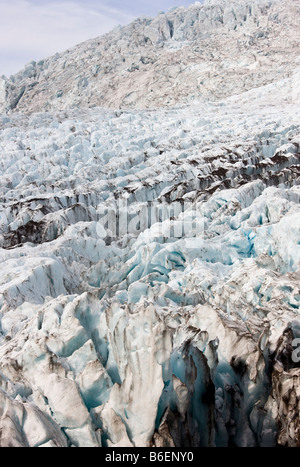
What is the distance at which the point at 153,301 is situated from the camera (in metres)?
7.78

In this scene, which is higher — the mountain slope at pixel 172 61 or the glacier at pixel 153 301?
the mountain slope at pixel 172 61

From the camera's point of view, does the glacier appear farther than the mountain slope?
No

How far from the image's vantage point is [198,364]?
509 cm

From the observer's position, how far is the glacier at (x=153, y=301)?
4559 mm

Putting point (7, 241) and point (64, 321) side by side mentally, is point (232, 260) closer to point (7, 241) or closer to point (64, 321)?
point (64, 321)

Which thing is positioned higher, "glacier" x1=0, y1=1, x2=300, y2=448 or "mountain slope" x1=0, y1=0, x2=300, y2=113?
"mountain slope" x1=0, y1=0, x2=300, y2=113

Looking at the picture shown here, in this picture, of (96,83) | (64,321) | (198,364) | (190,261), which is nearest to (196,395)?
(198,364)

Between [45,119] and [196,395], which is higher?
[45,119]

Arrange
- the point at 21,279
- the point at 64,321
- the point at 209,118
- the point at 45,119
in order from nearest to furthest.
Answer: the point at 64,321, the point at 21,279, the point at 209,118, the point at 45,119

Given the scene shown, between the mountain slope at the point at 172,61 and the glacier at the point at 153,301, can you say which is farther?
the mountain slope at the point at 172,61

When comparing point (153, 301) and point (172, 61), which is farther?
point (172, 61)

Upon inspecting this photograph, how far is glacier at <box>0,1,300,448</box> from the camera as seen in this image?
4.56m

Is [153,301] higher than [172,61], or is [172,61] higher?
[172,61]

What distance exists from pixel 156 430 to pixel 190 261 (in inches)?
298
